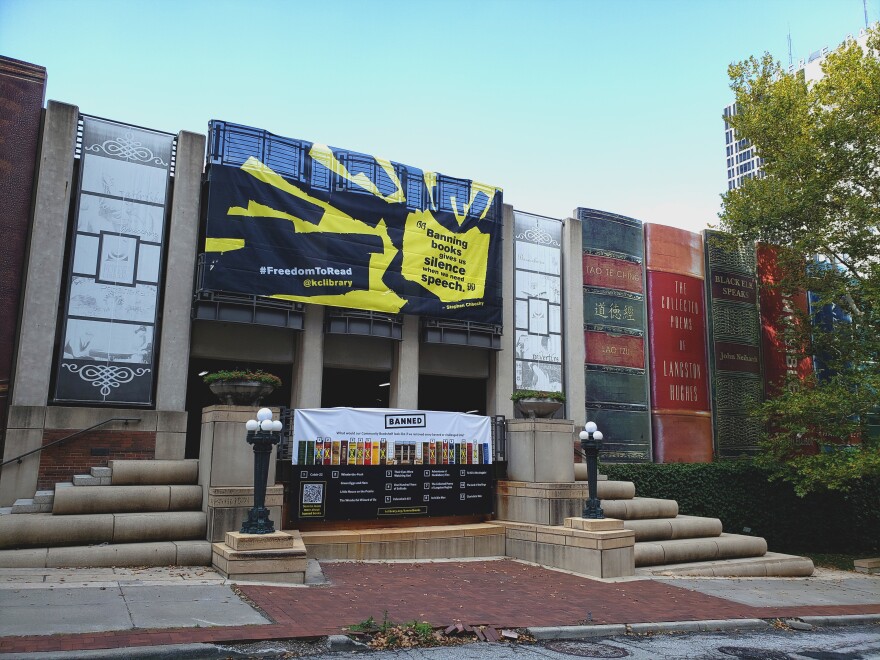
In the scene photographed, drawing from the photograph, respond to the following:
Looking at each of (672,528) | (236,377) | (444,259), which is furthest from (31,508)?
(672,528)

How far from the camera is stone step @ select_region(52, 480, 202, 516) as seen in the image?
13.4m

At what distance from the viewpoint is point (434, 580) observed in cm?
1327

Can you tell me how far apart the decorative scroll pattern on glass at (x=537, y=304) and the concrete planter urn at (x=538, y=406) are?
202 inches

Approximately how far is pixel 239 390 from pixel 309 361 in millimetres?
5811

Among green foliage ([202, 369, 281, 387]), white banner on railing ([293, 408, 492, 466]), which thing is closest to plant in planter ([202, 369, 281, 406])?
green foliage ([202, 369, 281, 387])

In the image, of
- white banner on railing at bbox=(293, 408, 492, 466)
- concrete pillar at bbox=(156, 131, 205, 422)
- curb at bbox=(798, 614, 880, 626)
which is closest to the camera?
curb at bbox=(798, 614, 880, 626)

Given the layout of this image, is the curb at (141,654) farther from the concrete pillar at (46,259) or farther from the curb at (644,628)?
the concrete pillar at (46,259)

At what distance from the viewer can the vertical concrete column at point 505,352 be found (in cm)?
2314

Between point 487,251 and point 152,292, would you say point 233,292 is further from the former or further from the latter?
point 487,251

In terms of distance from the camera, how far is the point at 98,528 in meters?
12.9

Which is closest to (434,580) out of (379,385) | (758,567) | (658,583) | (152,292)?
A: (658,583)

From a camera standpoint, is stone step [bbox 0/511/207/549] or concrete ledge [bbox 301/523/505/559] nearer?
stone step [bbox 0/511/207/549]

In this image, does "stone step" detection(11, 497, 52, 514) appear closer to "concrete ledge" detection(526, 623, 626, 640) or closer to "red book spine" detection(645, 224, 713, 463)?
"concrete ledge" detection(526, 623, 626, 640)

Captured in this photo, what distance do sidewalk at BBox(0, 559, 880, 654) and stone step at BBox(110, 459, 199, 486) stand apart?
10.1ft
